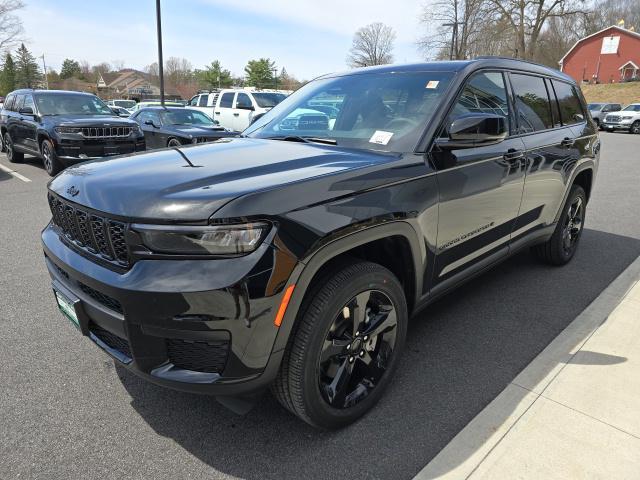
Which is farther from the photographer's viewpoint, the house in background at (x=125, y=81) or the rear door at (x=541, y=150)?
the house in background at (x=125, y=81)

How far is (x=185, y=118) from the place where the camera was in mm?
11961

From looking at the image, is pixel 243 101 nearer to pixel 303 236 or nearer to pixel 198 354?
pixel 303 236

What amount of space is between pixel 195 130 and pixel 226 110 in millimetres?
4634

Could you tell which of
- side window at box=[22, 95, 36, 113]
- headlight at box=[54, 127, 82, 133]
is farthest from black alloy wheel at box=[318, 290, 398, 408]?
side window at box=[22, 95, 36, 113]

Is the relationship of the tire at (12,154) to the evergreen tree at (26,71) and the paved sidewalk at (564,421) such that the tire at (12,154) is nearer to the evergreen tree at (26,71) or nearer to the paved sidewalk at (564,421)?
the paved sidewalk at (564,421)

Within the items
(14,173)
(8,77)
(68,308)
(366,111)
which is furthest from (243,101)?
(8,77)

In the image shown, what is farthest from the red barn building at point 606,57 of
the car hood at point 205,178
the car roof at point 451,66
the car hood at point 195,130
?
the car hood at point 205,178

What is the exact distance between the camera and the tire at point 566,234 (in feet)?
14.5

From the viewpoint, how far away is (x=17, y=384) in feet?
8.85

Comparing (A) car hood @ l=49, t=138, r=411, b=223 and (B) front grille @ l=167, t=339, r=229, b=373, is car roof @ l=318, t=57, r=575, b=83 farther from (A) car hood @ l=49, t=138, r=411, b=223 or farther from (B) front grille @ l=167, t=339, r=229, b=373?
(B) front grille @ l=167, t=339, r=229, b=373

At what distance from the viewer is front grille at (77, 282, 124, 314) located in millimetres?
1948

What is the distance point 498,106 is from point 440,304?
1552 mm

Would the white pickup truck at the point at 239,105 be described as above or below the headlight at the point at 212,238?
above

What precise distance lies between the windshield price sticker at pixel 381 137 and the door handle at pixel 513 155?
3.14 feet
